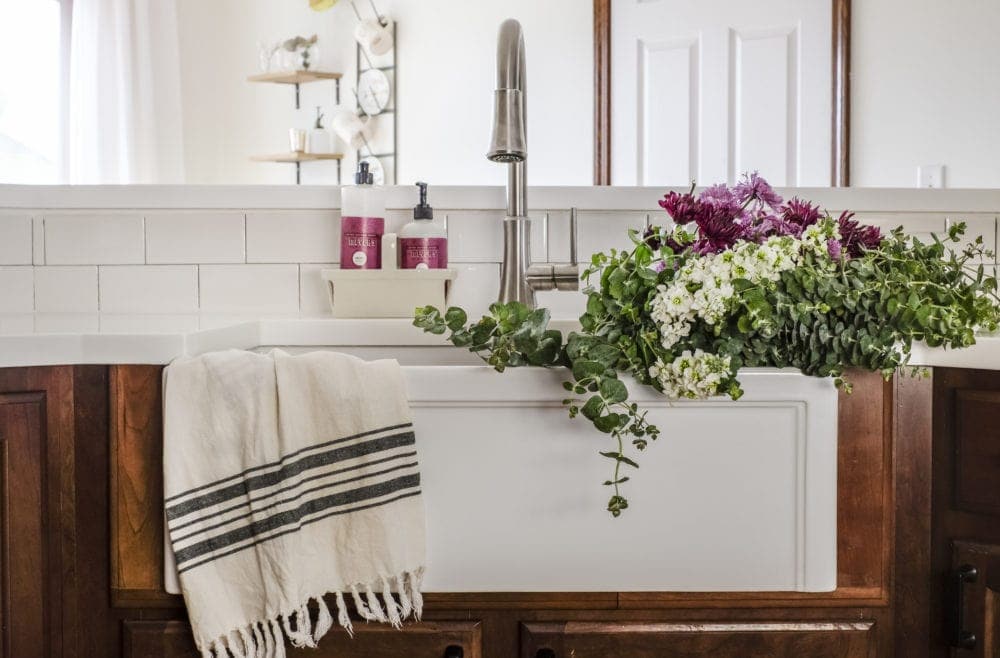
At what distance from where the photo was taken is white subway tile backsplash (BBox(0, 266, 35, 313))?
53.6 inches

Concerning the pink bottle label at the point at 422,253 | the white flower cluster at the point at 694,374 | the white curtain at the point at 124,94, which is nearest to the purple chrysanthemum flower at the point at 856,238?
the white flower cluster at the point at 694,374

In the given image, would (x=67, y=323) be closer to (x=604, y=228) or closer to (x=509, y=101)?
(x=509, y=101)

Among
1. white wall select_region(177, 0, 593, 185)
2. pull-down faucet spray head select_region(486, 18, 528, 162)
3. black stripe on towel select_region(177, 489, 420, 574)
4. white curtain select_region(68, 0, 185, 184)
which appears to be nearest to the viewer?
black stripe on towel select_region(177, 489, 420, 574)

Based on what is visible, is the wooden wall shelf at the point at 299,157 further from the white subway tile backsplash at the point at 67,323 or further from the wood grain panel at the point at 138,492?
the wood grain panel at the point at 138,492

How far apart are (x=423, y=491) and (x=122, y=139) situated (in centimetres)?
300

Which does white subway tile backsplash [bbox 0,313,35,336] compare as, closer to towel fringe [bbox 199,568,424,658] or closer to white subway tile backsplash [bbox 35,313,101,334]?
white subway tile backsplash [bbox 35,313,101,334]

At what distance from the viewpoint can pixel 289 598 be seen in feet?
2.70

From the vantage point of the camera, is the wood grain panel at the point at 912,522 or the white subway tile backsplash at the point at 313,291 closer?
the wood grain panel at the point at 912,522

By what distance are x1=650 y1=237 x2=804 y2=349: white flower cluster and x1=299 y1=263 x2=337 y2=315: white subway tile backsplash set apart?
0.64 metres

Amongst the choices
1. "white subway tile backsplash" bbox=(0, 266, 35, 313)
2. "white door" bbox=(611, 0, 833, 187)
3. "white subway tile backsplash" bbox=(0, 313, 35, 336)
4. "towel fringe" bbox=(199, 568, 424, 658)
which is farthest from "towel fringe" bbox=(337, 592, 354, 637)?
"white door" bbox=(611, 0, 833, 187)

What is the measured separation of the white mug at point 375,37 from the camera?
3.55 m

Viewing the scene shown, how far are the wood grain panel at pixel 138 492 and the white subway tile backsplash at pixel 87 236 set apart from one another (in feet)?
1.78

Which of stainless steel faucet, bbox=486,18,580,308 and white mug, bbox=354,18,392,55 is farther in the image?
white mug, bbox=354,18,392,55

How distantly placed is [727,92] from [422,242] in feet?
5.80
